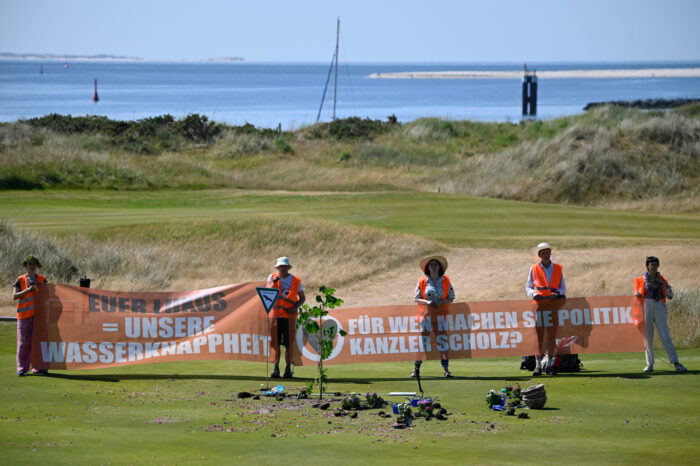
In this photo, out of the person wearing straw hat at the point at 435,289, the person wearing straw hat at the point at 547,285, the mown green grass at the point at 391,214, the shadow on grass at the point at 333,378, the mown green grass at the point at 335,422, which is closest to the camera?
the mown green grass at the point at 335,422

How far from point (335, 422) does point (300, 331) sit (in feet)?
11.4

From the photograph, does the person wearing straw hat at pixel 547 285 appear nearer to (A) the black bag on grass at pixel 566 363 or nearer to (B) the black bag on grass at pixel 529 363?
(A) the black bag on grass at pixel 566 363

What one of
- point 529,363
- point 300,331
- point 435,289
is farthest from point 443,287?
point 300,331

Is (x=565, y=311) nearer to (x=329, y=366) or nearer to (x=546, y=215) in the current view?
(x=329, y=366)

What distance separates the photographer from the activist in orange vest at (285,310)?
14195 millimetres

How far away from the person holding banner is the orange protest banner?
18.2 inches

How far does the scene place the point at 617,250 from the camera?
29.6m

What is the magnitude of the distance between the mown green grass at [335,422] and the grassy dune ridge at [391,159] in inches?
1139

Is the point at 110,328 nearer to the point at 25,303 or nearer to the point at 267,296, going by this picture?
the point at 25,303

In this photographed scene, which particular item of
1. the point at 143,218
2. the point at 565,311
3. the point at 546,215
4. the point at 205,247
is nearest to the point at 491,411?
the point at 565,311

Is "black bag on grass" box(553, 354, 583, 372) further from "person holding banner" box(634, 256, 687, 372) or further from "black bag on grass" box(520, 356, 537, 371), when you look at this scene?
"person holding banner" box(634, 256, 687, 372)

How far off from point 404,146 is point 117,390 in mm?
51103

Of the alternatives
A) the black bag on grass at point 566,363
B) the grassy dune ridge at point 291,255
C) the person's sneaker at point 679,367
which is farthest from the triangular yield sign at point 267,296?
the grassy dune ridge at point 291,255

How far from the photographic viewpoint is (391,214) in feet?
117
